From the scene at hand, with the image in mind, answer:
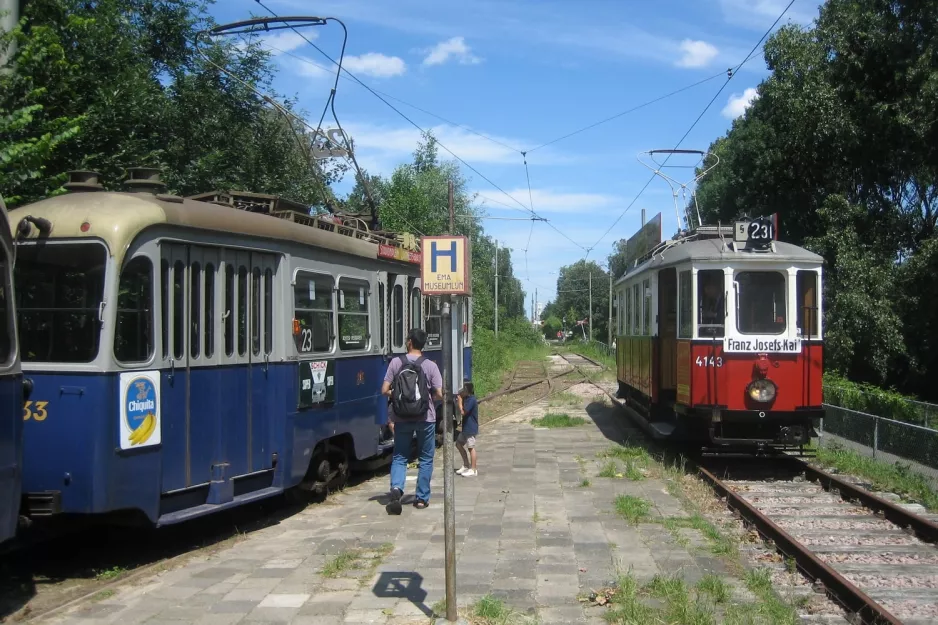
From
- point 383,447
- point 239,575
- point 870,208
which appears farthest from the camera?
point 870,208

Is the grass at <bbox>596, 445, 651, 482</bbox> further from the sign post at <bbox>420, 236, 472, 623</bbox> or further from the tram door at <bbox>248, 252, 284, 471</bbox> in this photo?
the sign post at <bbox>420, 236, 472, 623</bbox>

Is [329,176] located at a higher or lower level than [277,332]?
higher

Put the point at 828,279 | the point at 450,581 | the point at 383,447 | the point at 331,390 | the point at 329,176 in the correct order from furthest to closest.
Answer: the point at 828,279 < the point at 329,176 < the point at 383,447 < the point at 331,390 < the point at 450,581

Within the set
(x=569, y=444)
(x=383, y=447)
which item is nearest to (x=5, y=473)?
(x=383, y=447)

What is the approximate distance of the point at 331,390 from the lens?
9.77 m

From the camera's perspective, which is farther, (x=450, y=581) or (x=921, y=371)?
(x=921, y=371)

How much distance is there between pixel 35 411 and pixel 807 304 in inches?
368

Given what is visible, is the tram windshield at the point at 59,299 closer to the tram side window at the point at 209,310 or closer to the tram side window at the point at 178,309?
the tram side window at the point at 178,309

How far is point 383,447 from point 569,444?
15.3ft

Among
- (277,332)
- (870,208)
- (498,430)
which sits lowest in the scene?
(498,430)

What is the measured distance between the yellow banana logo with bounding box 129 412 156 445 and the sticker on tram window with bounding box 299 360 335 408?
215 cm

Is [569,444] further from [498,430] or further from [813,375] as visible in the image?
[813,375]

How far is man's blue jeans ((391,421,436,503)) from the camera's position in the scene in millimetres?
8531

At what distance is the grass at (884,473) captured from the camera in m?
10.1
